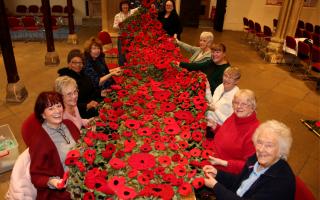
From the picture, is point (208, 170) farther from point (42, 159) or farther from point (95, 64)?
point (95, 64)

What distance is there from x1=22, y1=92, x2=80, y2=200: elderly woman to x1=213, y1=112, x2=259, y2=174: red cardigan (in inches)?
54.3

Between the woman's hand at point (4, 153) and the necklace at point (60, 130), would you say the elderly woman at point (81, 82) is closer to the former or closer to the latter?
the necklace at point (60, 130)

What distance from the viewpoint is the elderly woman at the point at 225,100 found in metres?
2.93

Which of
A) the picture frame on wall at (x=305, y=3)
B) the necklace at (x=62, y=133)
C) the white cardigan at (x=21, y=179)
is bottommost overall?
the white cardigan at (x=21, y=179)

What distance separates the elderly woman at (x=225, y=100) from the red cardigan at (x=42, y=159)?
65.1 inches

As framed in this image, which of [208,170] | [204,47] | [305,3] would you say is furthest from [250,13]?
[208,170]

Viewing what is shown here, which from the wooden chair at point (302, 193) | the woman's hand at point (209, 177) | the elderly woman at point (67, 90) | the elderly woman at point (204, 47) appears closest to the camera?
the wooden chair at point (302, 193)

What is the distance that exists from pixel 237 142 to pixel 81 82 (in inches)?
82.4

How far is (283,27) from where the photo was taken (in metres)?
9.30

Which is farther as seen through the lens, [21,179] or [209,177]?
[21,179]

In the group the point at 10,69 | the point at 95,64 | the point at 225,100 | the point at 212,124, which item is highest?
the point at 95,64

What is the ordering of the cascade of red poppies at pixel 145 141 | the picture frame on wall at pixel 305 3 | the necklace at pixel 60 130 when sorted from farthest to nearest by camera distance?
the picture frame on wall at pixel 305 3, the necklace at pixel 60 130, the cascade of red poppies at pixel 145 141

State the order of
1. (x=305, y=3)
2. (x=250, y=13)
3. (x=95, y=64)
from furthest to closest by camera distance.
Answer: (x=250, y=13) < (x=305, y=3) < (x=95, y=64)

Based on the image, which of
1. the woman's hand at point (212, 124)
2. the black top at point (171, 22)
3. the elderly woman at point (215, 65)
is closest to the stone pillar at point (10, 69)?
the black top at point (171, 22)
